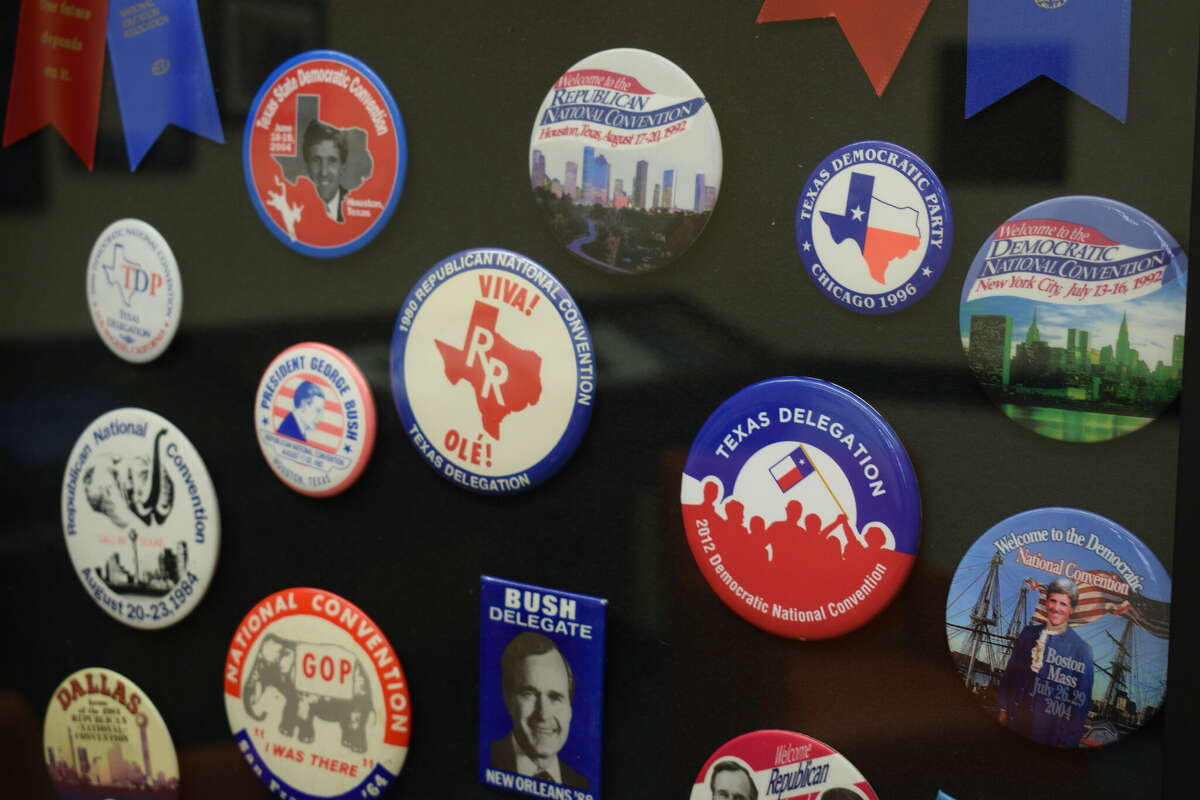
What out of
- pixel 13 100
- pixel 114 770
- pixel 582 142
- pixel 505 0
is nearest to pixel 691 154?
pixel 582 142

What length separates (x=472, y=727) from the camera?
1116 mm

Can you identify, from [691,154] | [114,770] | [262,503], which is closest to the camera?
[691,154]

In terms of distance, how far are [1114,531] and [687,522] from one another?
324 millimetres

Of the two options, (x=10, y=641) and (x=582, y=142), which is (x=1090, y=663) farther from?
(x=10, y=641)

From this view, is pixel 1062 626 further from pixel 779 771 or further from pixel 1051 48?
pixel 1051 48

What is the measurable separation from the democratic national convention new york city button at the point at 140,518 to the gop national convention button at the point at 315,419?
0.36 feet

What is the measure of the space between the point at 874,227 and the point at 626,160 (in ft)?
0.70

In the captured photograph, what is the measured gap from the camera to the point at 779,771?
97cm

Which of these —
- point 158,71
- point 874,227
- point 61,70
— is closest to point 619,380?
point 874,227

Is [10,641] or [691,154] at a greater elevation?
[691,154]

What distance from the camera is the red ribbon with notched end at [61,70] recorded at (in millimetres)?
1250

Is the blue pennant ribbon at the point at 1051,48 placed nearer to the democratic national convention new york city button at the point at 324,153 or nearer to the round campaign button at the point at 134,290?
the democratic national convention new york city button at the point at 324,153

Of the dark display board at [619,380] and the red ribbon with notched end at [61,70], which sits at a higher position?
the red ribbon with notched end at [61,70]

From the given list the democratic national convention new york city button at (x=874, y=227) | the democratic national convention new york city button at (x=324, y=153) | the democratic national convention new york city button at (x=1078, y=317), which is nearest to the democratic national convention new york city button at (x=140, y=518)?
the democratic national convention new york city button at (x=324, y=153)
